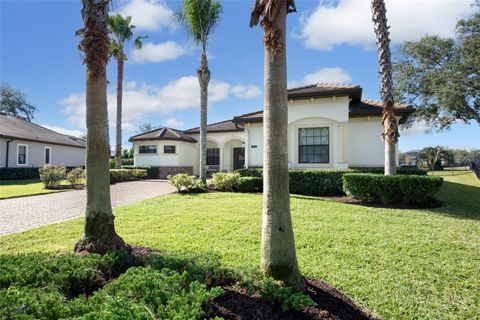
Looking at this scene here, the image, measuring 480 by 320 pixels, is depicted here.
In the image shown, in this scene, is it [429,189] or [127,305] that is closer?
[127,305]

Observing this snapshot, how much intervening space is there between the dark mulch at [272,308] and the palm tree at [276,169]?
35cm

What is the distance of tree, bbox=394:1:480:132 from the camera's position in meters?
21.9

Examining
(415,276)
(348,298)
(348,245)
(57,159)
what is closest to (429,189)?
(348,245)

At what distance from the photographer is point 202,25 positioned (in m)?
15.5

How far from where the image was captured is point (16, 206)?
1090 cm

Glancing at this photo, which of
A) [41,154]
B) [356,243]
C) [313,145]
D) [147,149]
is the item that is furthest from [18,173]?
[356,243]

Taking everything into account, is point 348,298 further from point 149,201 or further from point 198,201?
point 149,201

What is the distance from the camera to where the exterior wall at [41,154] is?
2258 centimetres

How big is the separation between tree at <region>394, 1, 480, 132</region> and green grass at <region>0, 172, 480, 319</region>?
625 inches

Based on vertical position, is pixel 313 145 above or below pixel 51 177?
above

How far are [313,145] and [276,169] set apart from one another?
13420 mm

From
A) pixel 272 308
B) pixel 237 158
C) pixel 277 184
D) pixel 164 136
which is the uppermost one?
pixel 164 136

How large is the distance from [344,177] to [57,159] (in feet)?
90.2

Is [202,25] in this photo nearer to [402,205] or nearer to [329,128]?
[329,128]
